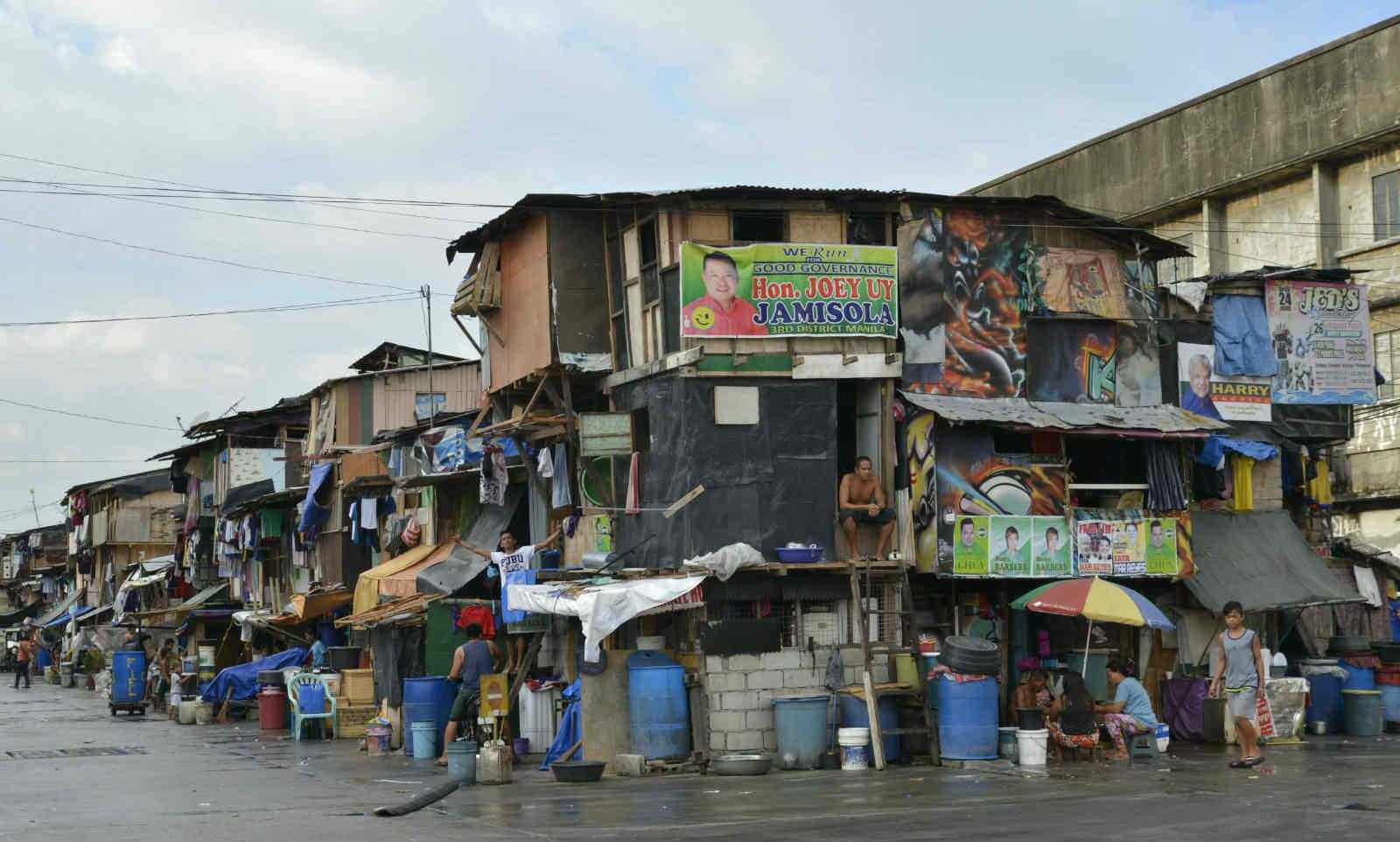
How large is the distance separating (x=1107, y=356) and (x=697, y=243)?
6596mm

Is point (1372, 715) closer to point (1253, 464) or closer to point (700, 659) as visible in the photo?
point (1253, 464)

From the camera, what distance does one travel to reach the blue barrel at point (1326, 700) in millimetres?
23438

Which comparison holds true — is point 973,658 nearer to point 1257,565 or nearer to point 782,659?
point 782,659

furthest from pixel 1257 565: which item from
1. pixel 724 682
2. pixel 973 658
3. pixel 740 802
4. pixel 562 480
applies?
pixel 740 802

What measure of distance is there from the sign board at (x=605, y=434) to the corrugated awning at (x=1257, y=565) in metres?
8.37

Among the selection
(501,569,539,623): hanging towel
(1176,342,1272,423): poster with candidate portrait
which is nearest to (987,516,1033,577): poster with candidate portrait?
(1176,342,1272,423): poster with candidate portrait

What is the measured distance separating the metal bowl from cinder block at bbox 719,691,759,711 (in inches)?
33.8

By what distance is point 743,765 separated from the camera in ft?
62.6

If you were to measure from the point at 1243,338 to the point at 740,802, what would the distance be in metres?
12.8

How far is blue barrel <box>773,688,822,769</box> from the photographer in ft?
64.8

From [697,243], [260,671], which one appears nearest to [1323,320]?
[697,243]

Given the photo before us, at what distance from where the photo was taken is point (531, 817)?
14953 mm

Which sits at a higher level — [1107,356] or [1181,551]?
[1107,356]

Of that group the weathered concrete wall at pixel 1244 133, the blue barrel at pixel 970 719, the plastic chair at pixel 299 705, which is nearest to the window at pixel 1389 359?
the weathered concrete wall at pixel 1244 133
